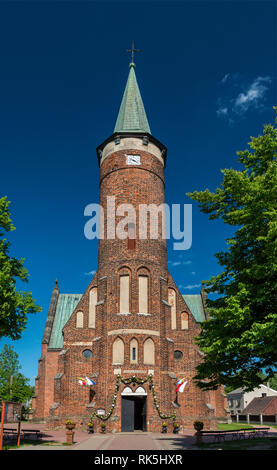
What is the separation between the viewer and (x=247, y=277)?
1656 cm

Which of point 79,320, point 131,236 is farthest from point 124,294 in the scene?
point 79,320

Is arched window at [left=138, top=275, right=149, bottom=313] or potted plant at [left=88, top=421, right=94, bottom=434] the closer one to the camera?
potted plant at [left=88, top=421, right=94, bottom=434]

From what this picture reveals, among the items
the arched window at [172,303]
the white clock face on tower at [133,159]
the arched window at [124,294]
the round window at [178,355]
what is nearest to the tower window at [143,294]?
the arched window at [124,294]

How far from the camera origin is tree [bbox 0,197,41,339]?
19156mm

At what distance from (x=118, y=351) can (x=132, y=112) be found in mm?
20315

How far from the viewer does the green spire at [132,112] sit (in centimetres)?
3597

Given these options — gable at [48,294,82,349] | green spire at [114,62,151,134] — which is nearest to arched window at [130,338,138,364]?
gable at [48,294,82,349]

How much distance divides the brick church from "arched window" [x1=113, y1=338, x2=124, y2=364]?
0.22 ft

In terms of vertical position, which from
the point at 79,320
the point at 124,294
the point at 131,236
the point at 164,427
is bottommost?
the point at 164,427

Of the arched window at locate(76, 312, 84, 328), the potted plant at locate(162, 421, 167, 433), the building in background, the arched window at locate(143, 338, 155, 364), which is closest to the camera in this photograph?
the potted plant at locate(162, 421, 167, 433)

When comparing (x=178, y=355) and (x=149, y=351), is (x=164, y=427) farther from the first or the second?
(x=178, y=355)

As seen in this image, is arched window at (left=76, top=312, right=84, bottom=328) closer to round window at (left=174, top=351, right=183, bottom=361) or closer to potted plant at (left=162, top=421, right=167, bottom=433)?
round window at (left=174, top=351, right=183, bottom=361)

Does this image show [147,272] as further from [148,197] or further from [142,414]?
[142,414]

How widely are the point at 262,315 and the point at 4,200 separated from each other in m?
13.2
